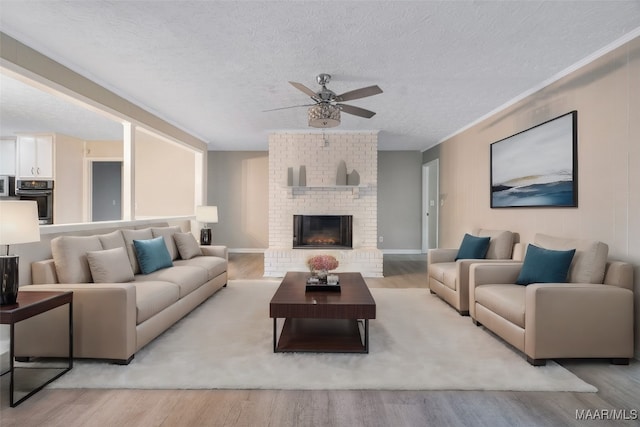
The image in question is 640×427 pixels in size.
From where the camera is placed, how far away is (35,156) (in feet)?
21.1

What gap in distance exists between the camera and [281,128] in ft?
19.2

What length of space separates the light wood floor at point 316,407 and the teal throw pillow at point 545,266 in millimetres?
829

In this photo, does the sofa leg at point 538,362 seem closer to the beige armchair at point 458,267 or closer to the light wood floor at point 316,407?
the light wood floor at point 316,407

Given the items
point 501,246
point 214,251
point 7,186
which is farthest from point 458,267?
point 7,186

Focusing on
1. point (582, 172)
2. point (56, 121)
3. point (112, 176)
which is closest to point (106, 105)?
point (56, 121)

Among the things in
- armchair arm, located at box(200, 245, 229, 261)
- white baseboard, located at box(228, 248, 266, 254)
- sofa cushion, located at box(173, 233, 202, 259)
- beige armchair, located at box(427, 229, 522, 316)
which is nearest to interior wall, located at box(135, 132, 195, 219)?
white baseboard, located at box(228, 248, 266, 254)

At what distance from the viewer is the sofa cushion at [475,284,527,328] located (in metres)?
2.63

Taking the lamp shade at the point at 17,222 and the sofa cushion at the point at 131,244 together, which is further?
the sofa cushion at the point at 131,244

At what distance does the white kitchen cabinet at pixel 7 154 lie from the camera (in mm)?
6613

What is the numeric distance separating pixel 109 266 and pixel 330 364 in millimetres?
2101

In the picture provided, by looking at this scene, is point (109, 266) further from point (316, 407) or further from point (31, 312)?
point (316, 407)

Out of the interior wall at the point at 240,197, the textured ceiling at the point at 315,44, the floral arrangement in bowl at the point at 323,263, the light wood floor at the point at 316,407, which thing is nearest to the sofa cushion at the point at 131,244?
the light wood floor at the point at 316,407

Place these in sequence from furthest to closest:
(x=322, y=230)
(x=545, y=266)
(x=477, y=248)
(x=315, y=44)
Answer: (x=322, y=230) < (x=477, y=248) < (x=545, y=266) < (x=315, y=44)

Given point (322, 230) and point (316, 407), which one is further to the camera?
point (322, 230)
